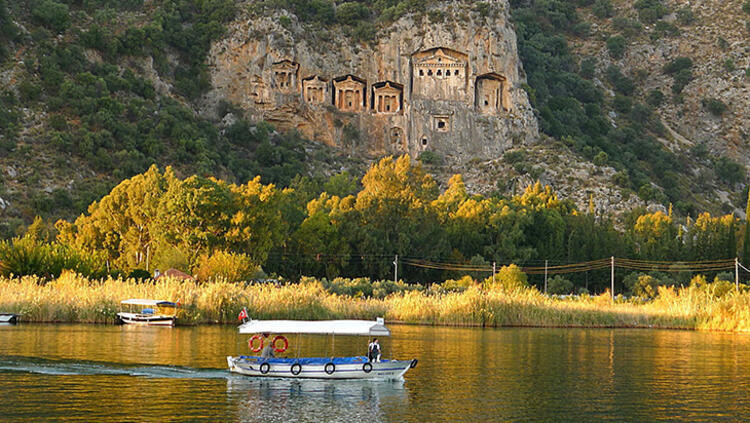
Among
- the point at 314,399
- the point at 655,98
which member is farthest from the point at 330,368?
the point at 655,98

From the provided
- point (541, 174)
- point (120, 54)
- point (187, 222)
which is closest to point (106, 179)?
point (120, 54)

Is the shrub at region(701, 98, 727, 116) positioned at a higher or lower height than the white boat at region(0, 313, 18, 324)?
higher

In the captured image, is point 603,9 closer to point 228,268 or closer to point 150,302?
point 228,268

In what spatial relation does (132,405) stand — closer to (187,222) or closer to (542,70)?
(187,222)

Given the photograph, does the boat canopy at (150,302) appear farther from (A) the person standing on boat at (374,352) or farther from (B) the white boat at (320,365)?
(A) the person standing on boat at (374,352)

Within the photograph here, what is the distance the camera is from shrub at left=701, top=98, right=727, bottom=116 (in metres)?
145

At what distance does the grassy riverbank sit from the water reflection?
63.2ft

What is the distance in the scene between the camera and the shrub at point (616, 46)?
155 meters

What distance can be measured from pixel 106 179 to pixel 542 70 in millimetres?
66869

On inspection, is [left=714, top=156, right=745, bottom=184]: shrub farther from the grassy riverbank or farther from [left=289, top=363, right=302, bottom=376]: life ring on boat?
[left=289, top=363, right=302, bottom=376]: life ring on boat

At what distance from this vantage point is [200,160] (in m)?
111

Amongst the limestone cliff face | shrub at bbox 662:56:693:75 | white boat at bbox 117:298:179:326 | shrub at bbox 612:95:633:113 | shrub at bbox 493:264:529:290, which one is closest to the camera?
white boat at bbox 117:298:179:326

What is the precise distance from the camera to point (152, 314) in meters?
49.3

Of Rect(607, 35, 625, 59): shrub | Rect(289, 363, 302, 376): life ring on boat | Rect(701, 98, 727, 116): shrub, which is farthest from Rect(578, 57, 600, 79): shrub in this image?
Rect(289, 363, 302, 376): life ring on boat
